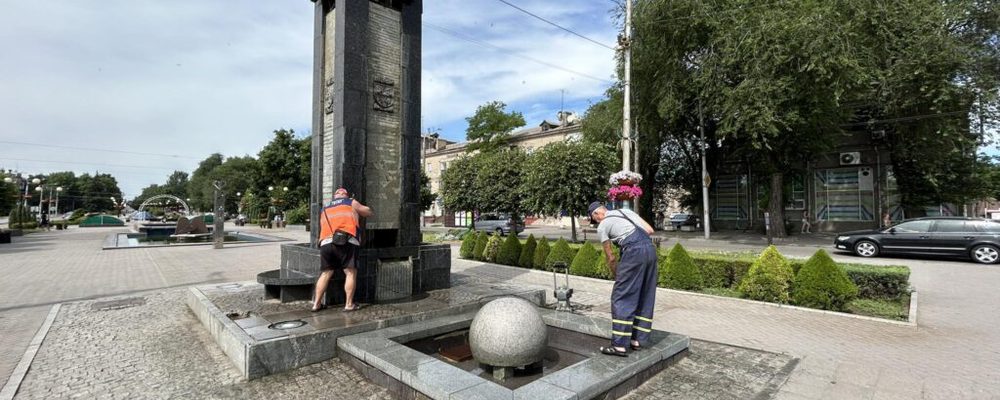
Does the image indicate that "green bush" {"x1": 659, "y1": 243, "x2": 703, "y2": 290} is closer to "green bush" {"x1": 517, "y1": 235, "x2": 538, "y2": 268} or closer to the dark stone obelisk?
"green bush" {"x1": 517, "y1": 235, "x2": 538, "y2": 268}

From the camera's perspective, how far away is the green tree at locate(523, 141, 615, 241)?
17938mm

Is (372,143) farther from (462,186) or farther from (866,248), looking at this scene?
(462,186)

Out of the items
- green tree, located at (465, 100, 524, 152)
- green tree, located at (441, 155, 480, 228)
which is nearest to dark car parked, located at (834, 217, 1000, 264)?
green tree, located at (441, 155, 480, 228)

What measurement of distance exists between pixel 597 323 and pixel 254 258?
15.0m

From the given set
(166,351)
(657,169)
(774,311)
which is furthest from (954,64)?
(166,351)

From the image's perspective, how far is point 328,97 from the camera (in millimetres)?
7387

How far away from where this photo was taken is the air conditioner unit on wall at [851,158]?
29922 mm

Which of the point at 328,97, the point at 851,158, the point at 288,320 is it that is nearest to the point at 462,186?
the point at 328,97

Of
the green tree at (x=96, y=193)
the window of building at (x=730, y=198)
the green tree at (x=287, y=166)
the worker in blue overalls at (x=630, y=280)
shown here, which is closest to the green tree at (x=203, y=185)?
the green tree at (x=96, y=193)

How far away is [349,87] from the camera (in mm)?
6824

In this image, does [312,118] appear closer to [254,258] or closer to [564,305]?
[564,305]

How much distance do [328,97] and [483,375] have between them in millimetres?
5215

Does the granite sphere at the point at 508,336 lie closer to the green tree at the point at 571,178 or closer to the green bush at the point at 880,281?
the green bush at the point at 880,281

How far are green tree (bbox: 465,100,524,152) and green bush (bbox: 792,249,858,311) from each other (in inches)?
1648
